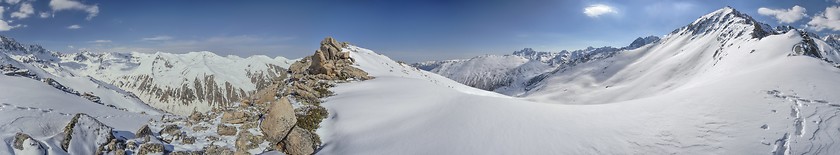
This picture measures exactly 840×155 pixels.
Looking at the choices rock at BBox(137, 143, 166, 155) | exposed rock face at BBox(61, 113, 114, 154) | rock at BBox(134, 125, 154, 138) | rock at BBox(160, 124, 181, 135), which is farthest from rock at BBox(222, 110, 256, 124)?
exposed rock face at BBox(61, 113, 114, 154)

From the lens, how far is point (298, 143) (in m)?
20.9

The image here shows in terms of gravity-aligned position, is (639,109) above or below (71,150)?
above

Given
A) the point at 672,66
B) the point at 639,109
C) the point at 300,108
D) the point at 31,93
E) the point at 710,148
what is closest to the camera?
the point at 710,148

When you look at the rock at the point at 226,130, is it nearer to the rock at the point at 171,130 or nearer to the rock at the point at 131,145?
the rock at the point at 171,130

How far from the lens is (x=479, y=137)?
1964 cm

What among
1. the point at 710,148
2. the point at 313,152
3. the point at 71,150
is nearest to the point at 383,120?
the point at 313,152

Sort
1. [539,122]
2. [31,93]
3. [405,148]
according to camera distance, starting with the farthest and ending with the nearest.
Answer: [31,93] < [539,122] < [405,148]

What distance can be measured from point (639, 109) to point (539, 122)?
685 centimetres

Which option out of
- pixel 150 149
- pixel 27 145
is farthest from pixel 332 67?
pixel 27 145

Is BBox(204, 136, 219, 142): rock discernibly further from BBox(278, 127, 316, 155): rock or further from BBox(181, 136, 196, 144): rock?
BBox(278, 127, 316, 155): rock

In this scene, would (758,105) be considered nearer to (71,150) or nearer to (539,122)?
(539,122)

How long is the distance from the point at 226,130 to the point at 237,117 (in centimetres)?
214

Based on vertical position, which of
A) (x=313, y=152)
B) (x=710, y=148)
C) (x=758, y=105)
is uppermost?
(x=758, y=105)

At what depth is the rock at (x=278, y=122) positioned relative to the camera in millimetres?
21766
